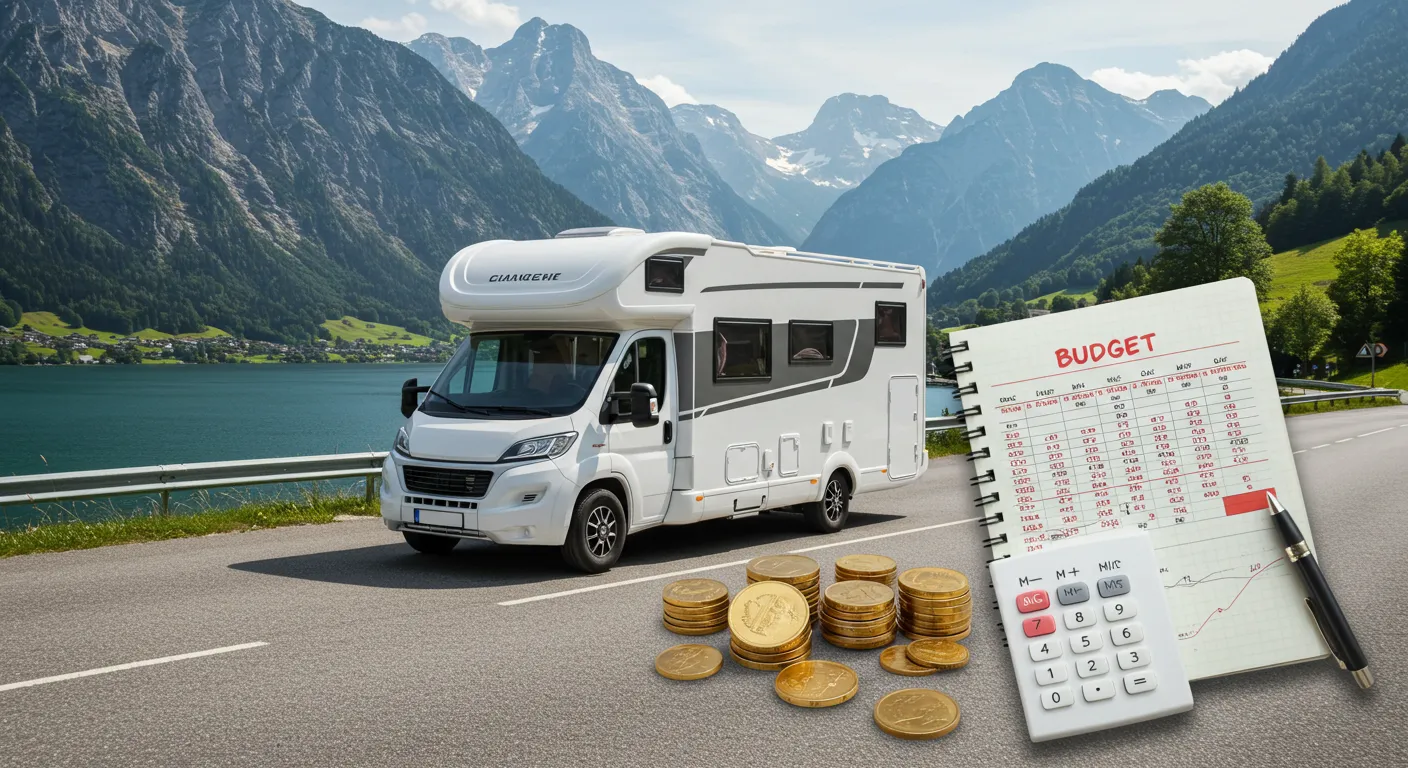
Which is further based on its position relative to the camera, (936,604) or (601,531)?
(601,531)

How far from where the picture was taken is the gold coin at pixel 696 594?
19.4ft

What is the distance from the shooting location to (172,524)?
11352 mm

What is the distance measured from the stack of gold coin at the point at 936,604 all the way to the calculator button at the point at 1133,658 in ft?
9.65

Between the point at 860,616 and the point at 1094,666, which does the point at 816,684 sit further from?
the point at 1094,666

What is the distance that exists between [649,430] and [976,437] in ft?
25.2

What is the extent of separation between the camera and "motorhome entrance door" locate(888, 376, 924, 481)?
1230cm

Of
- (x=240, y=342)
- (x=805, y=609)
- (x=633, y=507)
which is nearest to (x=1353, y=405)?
(x=633, y=507)

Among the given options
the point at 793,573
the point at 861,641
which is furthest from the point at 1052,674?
the point at 793,573

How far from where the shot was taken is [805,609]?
4.92 metres

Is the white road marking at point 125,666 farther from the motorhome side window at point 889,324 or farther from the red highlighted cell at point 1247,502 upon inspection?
the motorhome side window at point 889,324

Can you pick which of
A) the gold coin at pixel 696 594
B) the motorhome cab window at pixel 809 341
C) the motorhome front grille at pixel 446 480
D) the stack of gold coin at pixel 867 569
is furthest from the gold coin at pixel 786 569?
the motorhome cab window at pixel 809 341

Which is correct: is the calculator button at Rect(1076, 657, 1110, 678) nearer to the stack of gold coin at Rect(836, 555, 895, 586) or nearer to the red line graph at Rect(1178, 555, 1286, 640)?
the red line graph at Rect(1178, 555, 1286, 640)

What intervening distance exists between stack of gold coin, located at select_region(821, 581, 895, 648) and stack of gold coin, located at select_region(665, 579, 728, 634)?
92cm

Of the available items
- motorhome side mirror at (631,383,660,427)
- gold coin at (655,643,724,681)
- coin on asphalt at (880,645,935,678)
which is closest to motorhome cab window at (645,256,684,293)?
motorhome side mirror at (631,383,660,427)
